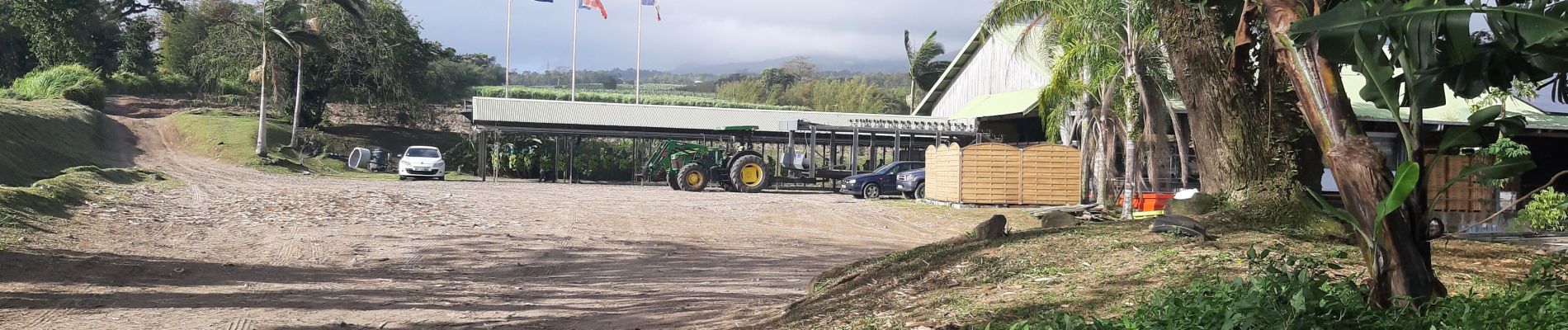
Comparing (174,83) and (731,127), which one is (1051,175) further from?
(174,83)

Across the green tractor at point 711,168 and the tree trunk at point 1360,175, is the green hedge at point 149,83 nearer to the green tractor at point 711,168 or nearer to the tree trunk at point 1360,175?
the green tractor at point 711,168

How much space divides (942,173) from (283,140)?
28955 mm

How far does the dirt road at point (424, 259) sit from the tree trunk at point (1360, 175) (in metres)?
3.93

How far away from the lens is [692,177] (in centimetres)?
2911

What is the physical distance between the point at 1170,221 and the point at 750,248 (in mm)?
7451

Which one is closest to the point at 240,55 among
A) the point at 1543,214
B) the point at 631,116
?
the point at 631,116

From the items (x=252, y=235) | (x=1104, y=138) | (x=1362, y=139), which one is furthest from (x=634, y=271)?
(x=1104, y=138)

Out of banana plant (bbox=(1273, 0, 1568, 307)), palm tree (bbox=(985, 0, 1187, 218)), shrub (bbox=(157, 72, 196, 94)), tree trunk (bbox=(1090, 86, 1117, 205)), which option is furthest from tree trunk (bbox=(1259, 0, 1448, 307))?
shrub (bbox=(157, 72, 196, 94))

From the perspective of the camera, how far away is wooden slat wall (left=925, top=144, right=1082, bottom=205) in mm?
22484

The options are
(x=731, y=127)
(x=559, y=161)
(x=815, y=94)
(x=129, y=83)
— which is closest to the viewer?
(x=731, y=127)

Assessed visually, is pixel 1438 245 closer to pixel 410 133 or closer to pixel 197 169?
pixel 197 169

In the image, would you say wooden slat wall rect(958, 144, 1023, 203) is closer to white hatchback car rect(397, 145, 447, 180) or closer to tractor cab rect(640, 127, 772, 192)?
tractor cab rect(640, 127, 772, 192)

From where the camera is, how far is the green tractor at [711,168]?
29125 millimetres

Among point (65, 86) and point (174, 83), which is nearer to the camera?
point (65, 86)
